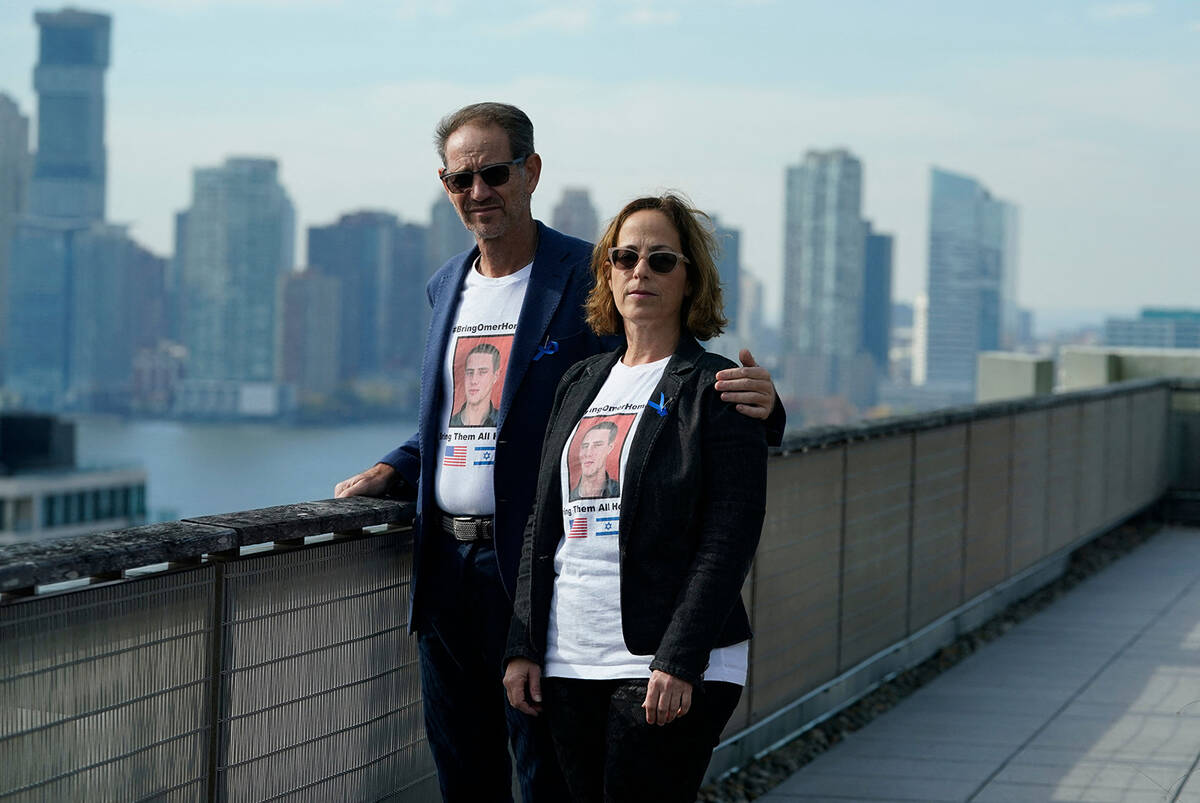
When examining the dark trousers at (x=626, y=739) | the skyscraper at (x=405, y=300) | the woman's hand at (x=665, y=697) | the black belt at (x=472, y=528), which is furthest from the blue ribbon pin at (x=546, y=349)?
the skyscraper at (x=405, y=300)

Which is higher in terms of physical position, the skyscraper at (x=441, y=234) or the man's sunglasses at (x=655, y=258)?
the skyscraper at (x=441, y=234)

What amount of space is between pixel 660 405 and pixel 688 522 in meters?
0.22

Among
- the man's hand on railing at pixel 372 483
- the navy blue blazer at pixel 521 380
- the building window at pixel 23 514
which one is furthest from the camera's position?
the building window at pixel 23 514

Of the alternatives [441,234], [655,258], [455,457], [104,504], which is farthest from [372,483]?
[441,234]

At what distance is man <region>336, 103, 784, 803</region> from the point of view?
3.09 meters

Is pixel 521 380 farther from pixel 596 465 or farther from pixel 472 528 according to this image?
pixel 596 465

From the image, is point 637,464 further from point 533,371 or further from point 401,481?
point 401,481

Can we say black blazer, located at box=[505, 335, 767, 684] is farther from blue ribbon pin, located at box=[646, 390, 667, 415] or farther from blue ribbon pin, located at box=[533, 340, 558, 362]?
blue ribbon pin, located at box=[533, 340, 558, 362]

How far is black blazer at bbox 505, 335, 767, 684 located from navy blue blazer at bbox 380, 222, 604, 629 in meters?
0.43

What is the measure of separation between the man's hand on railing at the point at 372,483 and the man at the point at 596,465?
835 mm

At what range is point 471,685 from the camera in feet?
10.7

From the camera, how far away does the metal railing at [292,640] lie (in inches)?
101

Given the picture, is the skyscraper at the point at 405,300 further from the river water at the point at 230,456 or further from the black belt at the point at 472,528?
the black belt at the point at 472,528

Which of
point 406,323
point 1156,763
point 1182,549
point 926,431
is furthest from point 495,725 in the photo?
point 406,323
